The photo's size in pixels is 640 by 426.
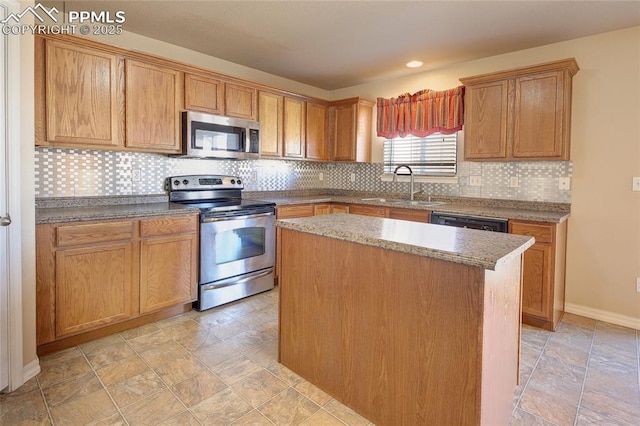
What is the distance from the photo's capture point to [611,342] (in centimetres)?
268

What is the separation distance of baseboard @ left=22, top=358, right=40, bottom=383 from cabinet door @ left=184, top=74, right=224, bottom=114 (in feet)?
7.20

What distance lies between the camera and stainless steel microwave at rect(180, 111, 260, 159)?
327 cm

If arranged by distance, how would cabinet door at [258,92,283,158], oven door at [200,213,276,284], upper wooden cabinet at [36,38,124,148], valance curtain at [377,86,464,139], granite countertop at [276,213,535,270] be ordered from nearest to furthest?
1. granite countertop at [276,213,535,270]
2. upper wooden cabinet at [36,38,124,148]
3. oven door at [200,213,276,284]
4. valance curtain at [377,86,464,139]
5. cabinet door at [258,92,283,158]

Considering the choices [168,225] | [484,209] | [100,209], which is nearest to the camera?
[100,209]

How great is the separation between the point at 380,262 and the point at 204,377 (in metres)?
1.29

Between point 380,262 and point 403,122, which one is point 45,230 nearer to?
point 380,262

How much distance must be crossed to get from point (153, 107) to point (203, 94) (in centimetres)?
51

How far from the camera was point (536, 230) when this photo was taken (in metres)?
2.90

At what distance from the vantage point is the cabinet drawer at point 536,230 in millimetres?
2846

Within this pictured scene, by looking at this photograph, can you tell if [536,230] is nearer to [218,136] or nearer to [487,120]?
[487,120]

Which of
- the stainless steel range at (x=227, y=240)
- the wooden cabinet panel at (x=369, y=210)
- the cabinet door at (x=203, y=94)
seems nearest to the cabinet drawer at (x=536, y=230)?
the wooden cabinet panel at (x=369, y=210)

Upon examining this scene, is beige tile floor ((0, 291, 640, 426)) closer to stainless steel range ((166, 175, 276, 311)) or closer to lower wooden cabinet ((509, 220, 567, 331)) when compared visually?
lower wooden cabinet ((509, 220, 567, 331))

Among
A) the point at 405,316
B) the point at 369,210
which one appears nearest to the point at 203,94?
the point at 369,210

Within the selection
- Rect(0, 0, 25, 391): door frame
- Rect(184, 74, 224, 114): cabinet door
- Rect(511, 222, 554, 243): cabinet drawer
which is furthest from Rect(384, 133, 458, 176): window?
Rect(0, 0, 25, 391): door frame
